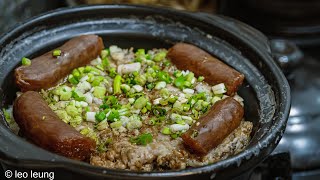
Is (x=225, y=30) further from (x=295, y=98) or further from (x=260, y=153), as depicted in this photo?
(x=295, y=98)

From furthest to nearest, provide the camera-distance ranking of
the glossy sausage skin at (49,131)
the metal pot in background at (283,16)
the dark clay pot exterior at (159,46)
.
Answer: the metal pot in background at (283,16)
the glossy sausage skin at (49,131)
the dark clay pot exterior at (159,46)

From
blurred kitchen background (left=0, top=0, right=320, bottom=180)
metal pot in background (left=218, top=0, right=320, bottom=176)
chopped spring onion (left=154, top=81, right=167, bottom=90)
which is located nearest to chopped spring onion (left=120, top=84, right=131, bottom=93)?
chopped spring onion (left=154, top=81, right=167, bottom=90)

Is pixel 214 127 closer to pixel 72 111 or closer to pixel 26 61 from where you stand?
pixel 72 111

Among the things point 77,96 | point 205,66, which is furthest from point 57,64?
point 205,66

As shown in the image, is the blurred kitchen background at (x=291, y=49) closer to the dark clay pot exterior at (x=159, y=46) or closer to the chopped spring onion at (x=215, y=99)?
the dark clay pot exterior at (x=159, y=46)

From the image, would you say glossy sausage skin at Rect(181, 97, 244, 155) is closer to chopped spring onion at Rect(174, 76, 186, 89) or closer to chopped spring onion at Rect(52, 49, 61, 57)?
chopped spring onion at Rect(174, 76, 186, 89)

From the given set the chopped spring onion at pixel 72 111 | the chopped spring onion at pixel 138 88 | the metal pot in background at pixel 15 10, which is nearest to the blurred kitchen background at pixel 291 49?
the metal pot in background at pixel 15 10
